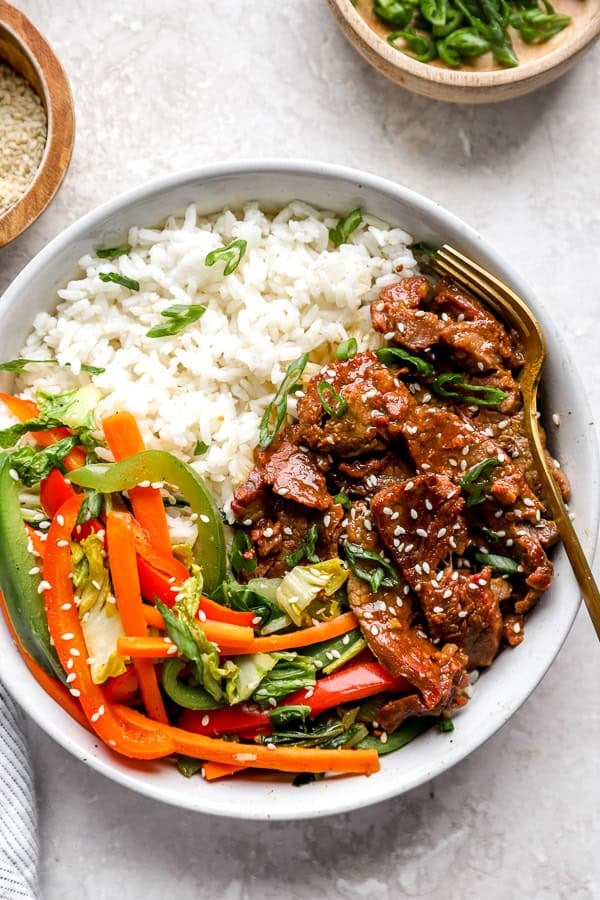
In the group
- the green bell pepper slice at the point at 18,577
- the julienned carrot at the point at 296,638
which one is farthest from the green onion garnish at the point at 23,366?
the julienned carrot at the point at 296,638

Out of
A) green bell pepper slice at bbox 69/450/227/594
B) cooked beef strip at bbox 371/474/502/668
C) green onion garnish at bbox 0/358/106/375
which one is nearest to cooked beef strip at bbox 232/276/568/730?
cooked beef strip at bbox 371/474/502/668

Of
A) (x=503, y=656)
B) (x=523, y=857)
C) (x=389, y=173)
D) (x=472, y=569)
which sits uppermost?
(x=389, y=173)

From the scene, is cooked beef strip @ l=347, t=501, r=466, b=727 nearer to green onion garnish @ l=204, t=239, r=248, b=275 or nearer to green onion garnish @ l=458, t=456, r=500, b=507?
green onion garnish @ l=458, t=456, r=500, b=507

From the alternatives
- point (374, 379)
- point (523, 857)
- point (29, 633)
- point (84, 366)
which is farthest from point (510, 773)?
point (84, 366)

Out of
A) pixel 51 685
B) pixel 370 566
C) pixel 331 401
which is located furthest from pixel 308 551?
pixel 51 685

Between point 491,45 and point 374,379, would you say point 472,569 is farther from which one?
point 491,45

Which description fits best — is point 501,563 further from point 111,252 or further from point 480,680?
point 111,252

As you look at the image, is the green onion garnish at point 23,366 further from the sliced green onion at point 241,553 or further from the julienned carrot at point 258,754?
the julienned carrot at point 258,754
